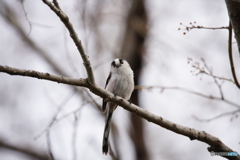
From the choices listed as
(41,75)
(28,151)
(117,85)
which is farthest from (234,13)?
(28,151)

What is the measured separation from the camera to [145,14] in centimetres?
709

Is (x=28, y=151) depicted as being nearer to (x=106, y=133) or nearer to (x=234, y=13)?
(x=106, y=133)

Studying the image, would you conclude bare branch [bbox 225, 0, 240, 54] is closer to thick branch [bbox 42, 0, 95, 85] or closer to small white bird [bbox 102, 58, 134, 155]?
thick branch [bbox 42, 0, 95, 85]

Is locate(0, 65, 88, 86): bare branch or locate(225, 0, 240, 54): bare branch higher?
locate(225, 0, 240, 54): bare branch

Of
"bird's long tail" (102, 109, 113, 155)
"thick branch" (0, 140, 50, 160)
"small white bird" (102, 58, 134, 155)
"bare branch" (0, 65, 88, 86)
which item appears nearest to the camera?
"bare branch" (0, 65, 88, 86)

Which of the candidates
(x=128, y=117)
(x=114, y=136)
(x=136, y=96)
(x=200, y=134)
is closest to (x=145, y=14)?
(x=136, y=96)

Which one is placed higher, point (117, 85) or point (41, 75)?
point (41, 75)

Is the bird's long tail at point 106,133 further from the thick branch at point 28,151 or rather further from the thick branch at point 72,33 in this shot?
the thick branch at point 72,33

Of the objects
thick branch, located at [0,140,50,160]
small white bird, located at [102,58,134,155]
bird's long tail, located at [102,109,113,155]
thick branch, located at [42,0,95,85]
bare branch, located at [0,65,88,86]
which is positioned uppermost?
thick branch, located at [42,0,95,85]

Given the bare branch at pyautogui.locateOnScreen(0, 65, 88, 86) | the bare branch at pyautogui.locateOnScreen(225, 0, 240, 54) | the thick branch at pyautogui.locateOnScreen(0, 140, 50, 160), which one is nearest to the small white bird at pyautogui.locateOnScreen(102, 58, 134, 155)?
the thick branch at pyautogui.locateOnScreen(0, 140, 50, 160)

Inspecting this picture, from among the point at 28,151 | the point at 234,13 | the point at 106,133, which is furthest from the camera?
the point at 28,151

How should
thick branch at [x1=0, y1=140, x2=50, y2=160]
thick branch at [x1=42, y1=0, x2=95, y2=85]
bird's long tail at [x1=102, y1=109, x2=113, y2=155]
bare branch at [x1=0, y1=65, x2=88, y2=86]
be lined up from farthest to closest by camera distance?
thick branch at [x1=0, y1=140, x2=50, y2=160] → bird's long tail at [x1=102, y1=109, x2=113, y2=155] → bare branch at [x1=0, y1=65, x2=88, y2=86] → thick branch at [x1=42, y1=0, x2=95, y2=85]

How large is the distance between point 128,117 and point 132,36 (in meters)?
2.08

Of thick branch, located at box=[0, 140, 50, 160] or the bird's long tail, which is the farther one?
thick branch, located at box=[0, 140, 50, 160]
